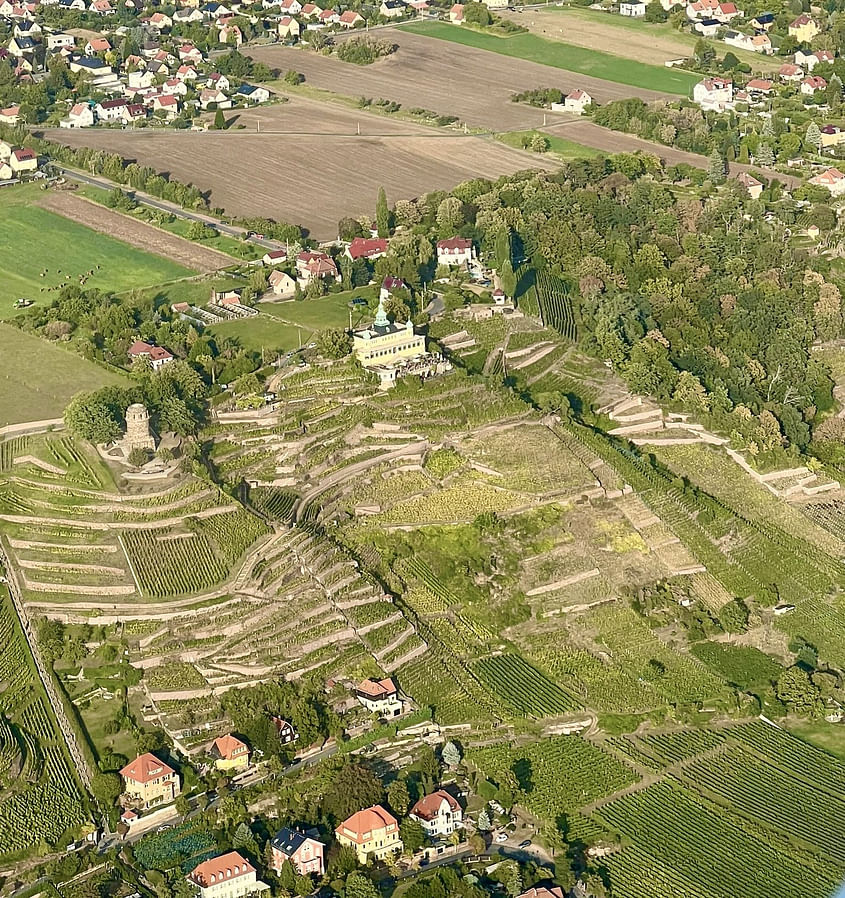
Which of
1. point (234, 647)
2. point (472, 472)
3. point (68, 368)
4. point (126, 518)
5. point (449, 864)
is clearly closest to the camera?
point (449, 864)

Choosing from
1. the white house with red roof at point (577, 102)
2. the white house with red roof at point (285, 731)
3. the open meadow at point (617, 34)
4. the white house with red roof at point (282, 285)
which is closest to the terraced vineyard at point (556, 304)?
the white house with red roof at point (282, 285)

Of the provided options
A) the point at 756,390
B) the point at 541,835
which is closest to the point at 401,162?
the point at 756,390

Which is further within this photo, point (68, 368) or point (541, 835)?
point (68, 368)

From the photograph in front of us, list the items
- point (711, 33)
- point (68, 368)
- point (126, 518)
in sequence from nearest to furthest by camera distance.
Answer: point (126, 518)
point (68, 368)
point (711, 33)

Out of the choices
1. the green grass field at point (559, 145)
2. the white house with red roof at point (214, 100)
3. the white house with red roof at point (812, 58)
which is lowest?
the white house with red roof at point (214, 100)

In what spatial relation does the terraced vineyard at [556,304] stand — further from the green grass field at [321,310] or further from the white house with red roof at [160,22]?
the white house with red roof at [160,22]

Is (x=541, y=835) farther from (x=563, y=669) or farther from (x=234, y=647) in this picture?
(x=234, y=647)
